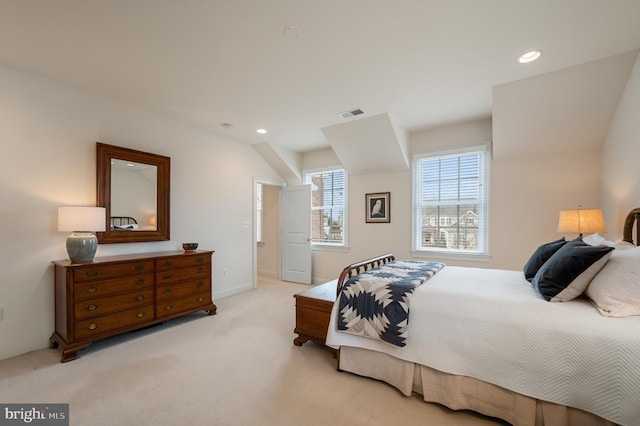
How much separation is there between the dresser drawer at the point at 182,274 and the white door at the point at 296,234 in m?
2.10

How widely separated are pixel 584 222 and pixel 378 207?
257 centimetres

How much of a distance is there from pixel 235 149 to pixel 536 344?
4472 millimetres

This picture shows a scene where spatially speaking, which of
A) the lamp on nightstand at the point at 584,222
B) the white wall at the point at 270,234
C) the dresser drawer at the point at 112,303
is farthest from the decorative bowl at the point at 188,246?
the lamp on nightstand at the point at 584,222

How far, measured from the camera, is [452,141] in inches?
162

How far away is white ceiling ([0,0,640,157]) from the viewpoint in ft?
6.00

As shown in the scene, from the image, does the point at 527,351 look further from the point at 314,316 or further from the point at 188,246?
the point at 188,246

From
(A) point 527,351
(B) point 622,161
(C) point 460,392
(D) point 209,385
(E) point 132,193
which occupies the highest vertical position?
(B) point 622,161

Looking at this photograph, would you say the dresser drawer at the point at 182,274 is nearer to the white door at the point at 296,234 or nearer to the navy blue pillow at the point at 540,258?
the white door at the point at 296,234

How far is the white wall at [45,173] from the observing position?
8.22ft

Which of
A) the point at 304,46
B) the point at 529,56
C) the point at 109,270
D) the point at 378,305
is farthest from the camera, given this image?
the point at 109,270

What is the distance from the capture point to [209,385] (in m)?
2.07

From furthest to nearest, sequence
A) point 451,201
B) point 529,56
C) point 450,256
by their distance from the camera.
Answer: point 451,201 → point 450,256 → point 529,56

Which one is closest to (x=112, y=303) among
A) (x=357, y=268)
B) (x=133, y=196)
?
(x=133, y=196)

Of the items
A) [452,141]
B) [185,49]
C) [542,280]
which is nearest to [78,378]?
[185,49]
